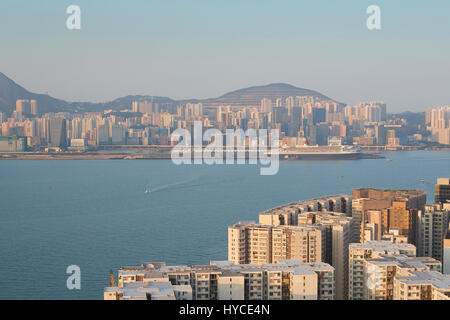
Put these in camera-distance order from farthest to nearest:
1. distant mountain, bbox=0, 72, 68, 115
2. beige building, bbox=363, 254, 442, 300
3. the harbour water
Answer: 1. distant mountain, bbox=0, 72, 68, 115
2. the harbour water
3. beige building, bbox=363, 254, 442, 300

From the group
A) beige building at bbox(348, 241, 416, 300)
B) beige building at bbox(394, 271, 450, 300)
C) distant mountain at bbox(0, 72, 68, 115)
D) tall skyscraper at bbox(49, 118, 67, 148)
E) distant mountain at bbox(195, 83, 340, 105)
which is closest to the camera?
beige building at bbox(394, 271, 450, 300)

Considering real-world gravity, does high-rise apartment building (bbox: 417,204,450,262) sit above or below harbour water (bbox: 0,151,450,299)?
above

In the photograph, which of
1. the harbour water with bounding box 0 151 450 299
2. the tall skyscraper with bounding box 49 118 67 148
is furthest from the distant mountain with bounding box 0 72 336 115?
the harbour water with bounding box 0 151 450 299

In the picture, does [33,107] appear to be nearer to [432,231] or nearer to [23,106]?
[23,106]

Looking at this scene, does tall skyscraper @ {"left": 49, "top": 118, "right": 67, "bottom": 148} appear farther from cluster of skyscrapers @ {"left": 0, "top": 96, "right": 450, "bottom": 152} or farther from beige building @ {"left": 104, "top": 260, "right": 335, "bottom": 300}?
beige building @ {"left": 104, "top": 260, "right": 335, "bottom": 300}

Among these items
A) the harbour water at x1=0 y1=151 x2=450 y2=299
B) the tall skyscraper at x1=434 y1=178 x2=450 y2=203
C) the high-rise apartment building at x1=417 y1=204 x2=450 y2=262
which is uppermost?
the tall skyscraper at x1=434 y1=178 x2=450 y2=203
